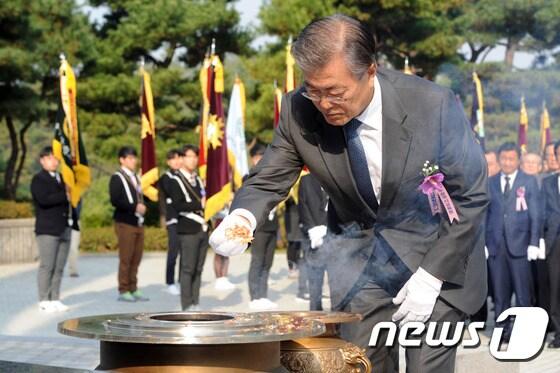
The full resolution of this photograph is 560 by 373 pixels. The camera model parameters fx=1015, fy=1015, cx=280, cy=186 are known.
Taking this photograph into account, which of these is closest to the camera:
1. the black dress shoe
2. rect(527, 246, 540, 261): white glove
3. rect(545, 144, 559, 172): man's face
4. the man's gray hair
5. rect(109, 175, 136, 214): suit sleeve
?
the man's gray hair

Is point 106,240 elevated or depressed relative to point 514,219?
depressed

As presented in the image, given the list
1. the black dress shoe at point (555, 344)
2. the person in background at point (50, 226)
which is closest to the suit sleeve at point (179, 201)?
the person in background at point (50, 226)

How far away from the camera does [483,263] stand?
418 centimetres

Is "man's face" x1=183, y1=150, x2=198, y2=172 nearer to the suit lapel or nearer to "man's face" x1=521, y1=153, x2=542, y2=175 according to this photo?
"man's face" x1=521, y1=153, x2=542, y2=175

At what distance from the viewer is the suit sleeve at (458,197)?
3.95 m

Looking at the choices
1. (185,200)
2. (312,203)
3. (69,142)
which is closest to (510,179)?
(312,203)

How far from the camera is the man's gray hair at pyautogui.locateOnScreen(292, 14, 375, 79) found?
12.2ft

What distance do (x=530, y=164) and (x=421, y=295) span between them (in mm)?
7479

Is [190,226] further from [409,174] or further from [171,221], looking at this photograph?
[409,174]

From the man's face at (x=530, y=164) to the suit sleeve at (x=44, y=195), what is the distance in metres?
5.57

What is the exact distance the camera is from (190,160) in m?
13.1

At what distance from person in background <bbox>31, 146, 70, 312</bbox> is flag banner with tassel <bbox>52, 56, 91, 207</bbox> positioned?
73 cm

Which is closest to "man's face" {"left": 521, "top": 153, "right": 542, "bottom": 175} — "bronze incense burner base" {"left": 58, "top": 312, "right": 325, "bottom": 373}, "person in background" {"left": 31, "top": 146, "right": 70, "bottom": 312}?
"person in background" {"left": 31, "top": 146, "right": 70, "bottom": 312}

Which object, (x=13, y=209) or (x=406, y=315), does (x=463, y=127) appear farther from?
(x=13, y=209)
